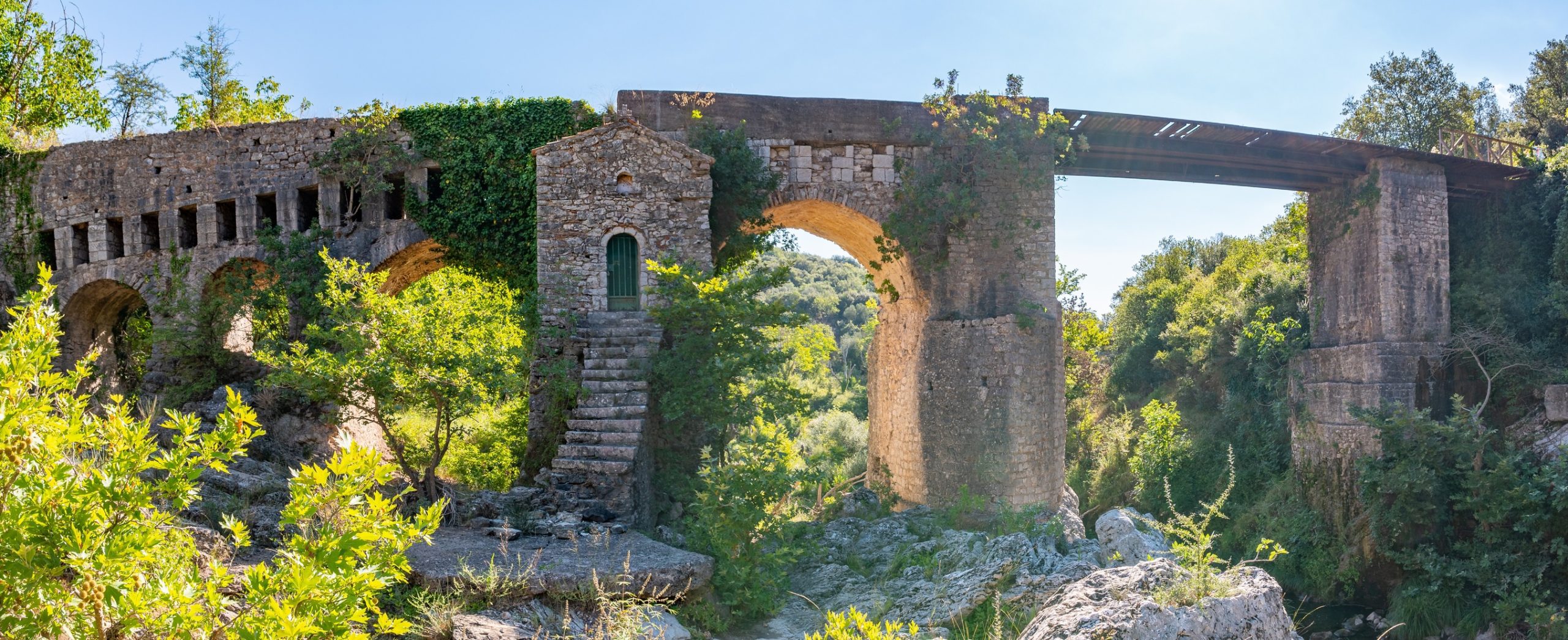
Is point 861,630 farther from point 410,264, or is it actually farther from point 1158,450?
point 1158,450

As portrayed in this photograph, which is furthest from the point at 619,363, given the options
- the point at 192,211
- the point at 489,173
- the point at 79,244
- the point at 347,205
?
the point at 79,244

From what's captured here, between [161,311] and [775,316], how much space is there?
1074 cm

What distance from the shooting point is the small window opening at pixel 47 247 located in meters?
15.1

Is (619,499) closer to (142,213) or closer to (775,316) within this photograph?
(775,316)

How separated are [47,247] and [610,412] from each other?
12704 millimetres

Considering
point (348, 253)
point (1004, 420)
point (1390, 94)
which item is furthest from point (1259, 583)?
point (1390, 94)

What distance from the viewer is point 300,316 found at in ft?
44.1

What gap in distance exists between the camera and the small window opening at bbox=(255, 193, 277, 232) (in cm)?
1388

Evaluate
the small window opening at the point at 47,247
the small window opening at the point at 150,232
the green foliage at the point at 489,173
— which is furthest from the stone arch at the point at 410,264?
the small window opening at the point at 47,247

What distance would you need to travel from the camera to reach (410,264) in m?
14.2

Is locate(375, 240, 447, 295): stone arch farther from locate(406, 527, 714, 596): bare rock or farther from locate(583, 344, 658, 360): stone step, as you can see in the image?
locate(406, 527, 714, 596): bare rock

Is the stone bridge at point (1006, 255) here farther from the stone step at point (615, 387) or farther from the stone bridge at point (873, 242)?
the stone step at point (615, 387)

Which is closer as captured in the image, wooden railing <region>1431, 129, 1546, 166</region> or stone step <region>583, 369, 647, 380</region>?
stone step <region>583, 369, 647, 380</region>

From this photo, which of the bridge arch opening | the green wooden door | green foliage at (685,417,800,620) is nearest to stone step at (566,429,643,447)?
green foliage at (685,417,800,620)
